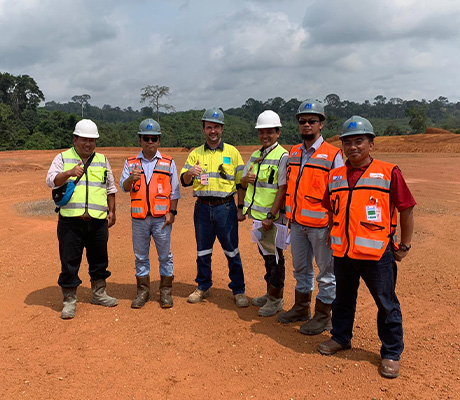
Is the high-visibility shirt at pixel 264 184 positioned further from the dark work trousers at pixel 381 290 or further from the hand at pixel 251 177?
the dark work trousers at pixel 381 290

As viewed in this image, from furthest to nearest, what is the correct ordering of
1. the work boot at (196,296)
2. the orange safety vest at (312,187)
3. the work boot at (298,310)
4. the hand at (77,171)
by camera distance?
the work boot at (196,296)
the work boot at (298,310)
the hand at (77,171)
the orange safety vest at (312,187)

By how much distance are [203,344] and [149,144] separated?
2281 millimetres

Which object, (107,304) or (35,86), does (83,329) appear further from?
(35,86)

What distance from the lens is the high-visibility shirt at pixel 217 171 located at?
4504mm

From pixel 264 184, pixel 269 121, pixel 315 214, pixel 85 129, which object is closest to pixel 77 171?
pixel 85 129

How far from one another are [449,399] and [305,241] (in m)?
1.75

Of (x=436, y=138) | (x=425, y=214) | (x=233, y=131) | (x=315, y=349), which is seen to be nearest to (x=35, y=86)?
(x=233, y=131)

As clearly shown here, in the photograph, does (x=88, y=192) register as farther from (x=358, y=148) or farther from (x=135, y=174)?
(x=358, y=148)

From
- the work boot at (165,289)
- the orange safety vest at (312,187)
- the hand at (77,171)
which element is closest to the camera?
the orange safety vest at (312,187)

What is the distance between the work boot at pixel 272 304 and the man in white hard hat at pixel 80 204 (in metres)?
2.03

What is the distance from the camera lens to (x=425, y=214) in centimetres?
929

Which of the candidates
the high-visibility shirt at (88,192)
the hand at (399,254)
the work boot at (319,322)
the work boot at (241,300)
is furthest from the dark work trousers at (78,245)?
the hand at (399,254)

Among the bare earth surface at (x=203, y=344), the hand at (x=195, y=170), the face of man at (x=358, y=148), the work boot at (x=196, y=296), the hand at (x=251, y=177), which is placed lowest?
the bare earth surface at (x=203, y=344)

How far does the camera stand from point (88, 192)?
4379mm
